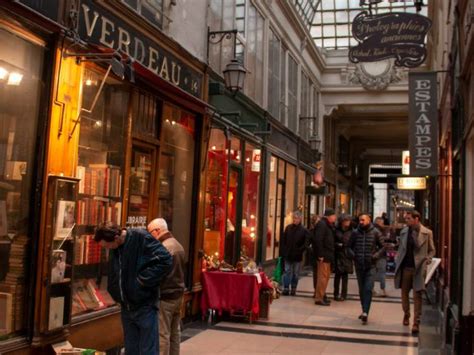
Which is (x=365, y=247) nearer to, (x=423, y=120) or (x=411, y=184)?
(x=423, y=120)

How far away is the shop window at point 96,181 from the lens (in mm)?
6531

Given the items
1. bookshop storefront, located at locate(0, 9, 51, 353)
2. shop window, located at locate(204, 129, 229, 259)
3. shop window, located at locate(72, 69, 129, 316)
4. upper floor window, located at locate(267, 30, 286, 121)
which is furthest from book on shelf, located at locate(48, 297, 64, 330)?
upper floor window, located at locate(267, 30, 286, 121)

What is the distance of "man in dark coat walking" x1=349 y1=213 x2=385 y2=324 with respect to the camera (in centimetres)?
942

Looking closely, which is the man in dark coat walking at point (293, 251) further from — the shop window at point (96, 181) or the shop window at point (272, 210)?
the shop window at point (96, 181)

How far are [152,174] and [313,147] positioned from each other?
13.0 metres

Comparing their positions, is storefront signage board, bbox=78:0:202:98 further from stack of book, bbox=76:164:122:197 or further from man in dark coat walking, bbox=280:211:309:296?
man in dark coat walking, bbox=280:211:309:296

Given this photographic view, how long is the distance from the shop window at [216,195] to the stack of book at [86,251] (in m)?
3.38

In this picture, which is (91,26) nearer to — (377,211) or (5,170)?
(5,170)

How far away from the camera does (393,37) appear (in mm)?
9578

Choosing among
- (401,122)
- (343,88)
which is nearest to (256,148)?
(343,88)

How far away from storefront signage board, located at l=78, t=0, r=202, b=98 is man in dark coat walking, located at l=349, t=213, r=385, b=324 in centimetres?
374

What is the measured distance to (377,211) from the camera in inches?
2498

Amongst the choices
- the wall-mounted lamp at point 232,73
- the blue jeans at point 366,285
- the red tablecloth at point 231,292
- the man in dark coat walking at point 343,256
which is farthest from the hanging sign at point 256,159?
the blue jeans at point 366,285

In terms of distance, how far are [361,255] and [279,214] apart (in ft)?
22.0
